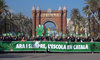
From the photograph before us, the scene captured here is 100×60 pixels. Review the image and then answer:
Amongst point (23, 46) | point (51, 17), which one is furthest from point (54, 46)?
point (51, 17)

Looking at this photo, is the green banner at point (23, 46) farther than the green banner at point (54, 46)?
No

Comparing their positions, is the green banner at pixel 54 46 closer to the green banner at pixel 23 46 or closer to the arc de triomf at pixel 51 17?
the green banner at pixel 23 46

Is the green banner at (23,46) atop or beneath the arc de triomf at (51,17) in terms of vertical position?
beneath

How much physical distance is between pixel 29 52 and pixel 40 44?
153 cm

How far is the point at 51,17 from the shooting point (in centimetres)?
7538

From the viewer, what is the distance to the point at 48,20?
75.1m

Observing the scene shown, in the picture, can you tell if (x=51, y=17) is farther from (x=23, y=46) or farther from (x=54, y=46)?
(x=23, y=46)

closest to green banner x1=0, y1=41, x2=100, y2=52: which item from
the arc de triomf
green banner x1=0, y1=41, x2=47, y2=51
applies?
green banner x1=0, y1=41, x2=47, y2=51

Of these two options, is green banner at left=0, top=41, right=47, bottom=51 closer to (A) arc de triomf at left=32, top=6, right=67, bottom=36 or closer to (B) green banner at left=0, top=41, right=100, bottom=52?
(B) green banner at left=0, top=41, right=100, bottom=52

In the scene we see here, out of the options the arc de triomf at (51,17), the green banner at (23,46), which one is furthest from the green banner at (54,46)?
the arc de triomf at (51,17)

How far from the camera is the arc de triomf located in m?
75.4

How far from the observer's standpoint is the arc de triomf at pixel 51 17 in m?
75.4

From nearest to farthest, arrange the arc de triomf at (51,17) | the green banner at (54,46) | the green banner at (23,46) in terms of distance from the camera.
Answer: the green banner at (23,46) < the green banner at (54,46) < the arc de triomf at (51,17)

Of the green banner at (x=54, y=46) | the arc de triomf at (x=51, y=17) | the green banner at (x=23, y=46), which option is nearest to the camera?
the green banner at (x=23, y=46)
